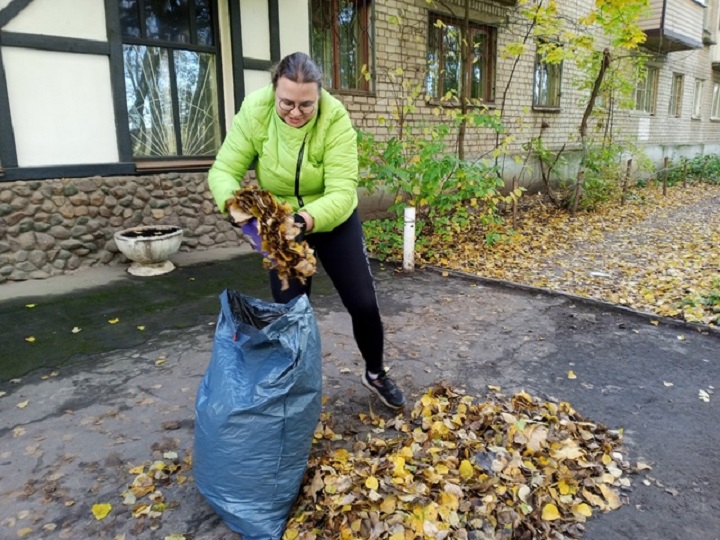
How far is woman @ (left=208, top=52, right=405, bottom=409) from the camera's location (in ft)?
7.00

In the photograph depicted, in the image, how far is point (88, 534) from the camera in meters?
1.97

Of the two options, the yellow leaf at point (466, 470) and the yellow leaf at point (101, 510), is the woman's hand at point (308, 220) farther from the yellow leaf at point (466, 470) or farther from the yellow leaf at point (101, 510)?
the yellow leaf at point (101, 510)

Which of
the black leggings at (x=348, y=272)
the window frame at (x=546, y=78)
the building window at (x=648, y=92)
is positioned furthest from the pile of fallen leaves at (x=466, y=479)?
the building window at (x=648, y=92)

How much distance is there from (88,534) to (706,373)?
346 cm

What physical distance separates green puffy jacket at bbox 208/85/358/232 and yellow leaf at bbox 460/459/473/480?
1.13 m

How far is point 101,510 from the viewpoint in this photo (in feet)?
6.82

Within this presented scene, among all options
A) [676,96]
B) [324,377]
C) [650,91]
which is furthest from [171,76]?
[676,96]

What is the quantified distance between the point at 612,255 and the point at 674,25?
1090 cm

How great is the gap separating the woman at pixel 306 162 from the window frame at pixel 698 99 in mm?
20508

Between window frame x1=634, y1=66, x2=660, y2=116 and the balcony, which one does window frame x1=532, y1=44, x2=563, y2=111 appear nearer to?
the balcony

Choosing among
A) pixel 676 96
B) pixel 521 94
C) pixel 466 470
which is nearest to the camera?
pixel 466 470

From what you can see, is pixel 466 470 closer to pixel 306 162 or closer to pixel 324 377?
pixel 324 377

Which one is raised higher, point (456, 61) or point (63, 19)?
point (456, 61)

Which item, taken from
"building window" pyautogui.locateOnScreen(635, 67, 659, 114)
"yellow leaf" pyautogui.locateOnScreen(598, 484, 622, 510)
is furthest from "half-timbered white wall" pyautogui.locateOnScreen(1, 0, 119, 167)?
"building window" pyautogui.locateOnScreen(635, 67, 659, 114)
